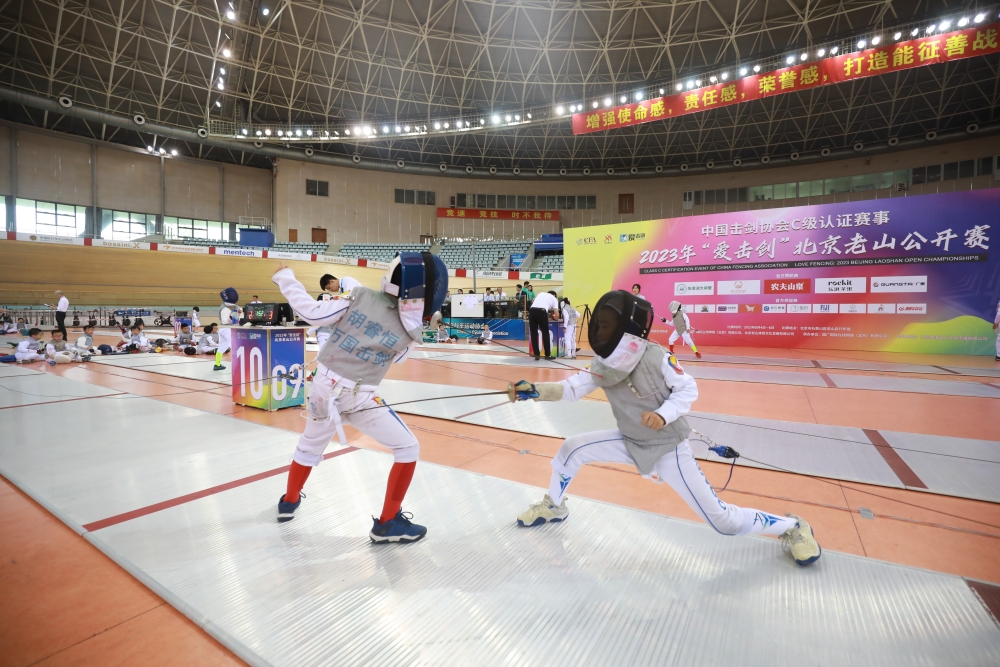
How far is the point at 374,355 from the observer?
2.14 m

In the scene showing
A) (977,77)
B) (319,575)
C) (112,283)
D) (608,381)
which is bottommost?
(319,575)

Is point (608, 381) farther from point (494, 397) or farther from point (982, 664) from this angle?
point (494, 397)

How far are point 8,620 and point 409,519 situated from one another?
58.6 inches

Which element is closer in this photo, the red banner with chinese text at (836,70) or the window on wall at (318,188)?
the red banner with chinese text at (836,70)

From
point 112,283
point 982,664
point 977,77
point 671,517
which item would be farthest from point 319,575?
point 977,77

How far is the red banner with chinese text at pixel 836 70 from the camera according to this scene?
40.7ft

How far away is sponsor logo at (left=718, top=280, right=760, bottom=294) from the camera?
38.6 feet

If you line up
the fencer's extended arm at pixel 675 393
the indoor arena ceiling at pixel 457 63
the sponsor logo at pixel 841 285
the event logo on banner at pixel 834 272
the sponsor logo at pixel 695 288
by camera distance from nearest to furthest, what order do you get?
the fencer's extended arm at pixel 675 393, the event logo on banner at pixel 834 272, the sponsor logo at pixel 841 285, the sponsor logo at pixel 695 288, the indoor arena ceiling at pixel 457 63

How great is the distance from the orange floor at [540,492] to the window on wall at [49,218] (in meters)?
24.8

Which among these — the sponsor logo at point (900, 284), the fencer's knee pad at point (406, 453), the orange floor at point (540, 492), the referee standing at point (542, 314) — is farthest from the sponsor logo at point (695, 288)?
the fencer's knee pad at point (406, 453)

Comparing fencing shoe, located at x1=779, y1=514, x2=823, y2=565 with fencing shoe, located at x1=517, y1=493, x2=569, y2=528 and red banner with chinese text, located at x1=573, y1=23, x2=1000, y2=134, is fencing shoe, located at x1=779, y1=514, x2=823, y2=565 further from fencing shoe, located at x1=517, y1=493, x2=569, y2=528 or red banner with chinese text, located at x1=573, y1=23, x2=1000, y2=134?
red banner with chinese text, located at x1=573, y1=23, x2=1000, y2=134

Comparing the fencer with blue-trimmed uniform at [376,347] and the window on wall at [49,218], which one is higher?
the window on wall at [49,218]

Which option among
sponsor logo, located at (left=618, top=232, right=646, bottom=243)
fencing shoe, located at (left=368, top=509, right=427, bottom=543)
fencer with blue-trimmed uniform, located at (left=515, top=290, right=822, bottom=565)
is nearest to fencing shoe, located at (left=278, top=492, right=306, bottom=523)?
fencing shoe, located at (left=368, top=509, right=427, bottom=543)

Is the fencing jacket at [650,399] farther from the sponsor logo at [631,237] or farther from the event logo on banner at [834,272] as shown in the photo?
the sponsor logo at [631,237]
